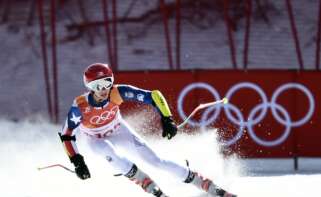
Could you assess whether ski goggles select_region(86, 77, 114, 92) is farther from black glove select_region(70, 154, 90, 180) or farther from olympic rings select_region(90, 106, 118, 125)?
black glove select_region(70, 154, 90, 180)

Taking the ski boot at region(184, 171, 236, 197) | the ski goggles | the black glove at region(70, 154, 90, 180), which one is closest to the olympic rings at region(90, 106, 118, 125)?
the ski goggles

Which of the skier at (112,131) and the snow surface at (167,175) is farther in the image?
the snow surface at (167,175)

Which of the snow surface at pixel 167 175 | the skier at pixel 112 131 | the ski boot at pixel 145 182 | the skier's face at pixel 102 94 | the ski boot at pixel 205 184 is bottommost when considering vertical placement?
the snow surface at pixel 167 175

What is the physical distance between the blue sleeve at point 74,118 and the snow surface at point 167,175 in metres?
0.59

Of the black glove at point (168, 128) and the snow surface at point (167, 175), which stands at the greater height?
the black glove at point (168, 128)

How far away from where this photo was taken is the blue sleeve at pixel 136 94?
21.8 ft

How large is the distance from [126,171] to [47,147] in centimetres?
467

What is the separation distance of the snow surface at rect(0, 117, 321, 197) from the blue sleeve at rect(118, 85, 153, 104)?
61 cm

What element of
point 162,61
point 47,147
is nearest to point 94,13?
point 162,61

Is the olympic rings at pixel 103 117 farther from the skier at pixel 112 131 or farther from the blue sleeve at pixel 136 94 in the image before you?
the blue sleeve at pixel 136 94

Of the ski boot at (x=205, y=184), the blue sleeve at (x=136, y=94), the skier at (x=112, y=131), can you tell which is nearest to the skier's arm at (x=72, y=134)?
the skier at (x=112, y=131)

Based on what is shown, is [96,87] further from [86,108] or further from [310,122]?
[310,122]

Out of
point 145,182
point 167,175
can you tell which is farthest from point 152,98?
point 167,175

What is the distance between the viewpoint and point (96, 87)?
640 centimetres
